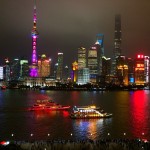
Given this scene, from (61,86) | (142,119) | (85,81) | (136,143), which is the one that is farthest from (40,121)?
(85,81)

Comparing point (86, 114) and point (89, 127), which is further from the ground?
point (86, 114)

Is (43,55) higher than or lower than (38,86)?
higher

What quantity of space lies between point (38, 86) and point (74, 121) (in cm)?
10374

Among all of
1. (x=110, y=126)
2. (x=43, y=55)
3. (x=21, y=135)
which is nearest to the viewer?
(x=21, y=135)

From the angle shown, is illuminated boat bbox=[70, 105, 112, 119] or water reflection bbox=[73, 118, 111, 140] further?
illuminated boat bbox=[70, 105, 112, 119]

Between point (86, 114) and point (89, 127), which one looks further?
point (86, 114)

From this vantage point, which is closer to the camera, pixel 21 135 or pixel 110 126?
pixel 21 135

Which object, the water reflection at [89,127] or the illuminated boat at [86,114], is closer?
the water reflection at [89,127]

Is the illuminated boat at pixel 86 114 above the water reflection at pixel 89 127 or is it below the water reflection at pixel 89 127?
above

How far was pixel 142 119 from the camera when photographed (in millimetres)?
33344

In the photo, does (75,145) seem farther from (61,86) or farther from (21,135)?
(61,86)

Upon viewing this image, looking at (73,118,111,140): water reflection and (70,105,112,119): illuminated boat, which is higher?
(70,105,112,119): illuminated boat

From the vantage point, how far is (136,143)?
16.8 metres

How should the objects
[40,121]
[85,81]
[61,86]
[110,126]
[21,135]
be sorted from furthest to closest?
[85,81] < [61,86] < [40,121] < [110,126] < [21,135]
